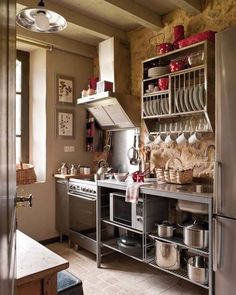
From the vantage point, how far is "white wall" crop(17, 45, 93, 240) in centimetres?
363

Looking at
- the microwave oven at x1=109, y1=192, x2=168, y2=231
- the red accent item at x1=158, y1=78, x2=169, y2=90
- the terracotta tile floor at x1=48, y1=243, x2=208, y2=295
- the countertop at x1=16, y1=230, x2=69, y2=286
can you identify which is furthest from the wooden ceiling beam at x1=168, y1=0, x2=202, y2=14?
the terracotta tile floor at x1=48, y1=243, x2=208, y2=295

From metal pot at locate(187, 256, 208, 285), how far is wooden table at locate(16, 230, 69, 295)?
152 centimetres

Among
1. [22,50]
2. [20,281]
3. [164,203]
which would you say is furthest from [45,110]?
[20,281]

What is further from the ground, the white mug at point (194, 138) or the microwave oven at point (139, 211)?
the white mug at point (194, 138)

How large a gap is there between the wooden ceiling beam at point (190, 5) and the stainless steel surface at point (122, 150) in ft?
4.98

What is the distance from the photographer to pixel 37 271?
1029mm

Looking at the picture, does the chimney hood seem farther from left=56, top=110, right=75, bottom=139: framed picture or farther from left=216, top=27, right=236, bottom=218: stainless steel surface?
left=216, top=27, right=236, bottom=218: stainless steel surface

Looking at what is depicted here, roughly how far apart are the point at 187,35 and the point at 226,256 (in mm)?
2302

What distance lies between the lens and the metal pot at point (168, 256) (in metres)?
2.47

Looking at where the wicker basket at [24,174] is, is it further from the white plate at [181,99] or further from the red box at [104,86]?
the white plate at [181,99]

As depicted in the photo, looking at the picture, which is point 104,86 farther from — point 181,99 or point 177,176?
point 177,176

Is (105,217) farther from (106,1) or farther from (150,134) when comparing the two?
(106,1)

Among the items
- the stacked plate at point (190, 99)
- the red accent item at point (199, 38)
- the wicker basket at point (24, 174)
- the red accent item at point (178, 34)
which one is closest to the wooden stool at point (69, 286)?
the stacked plate at point (190, 99)

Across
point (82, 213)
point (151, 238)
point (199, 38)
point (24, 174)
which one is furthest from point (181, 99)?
point (24, 174)
